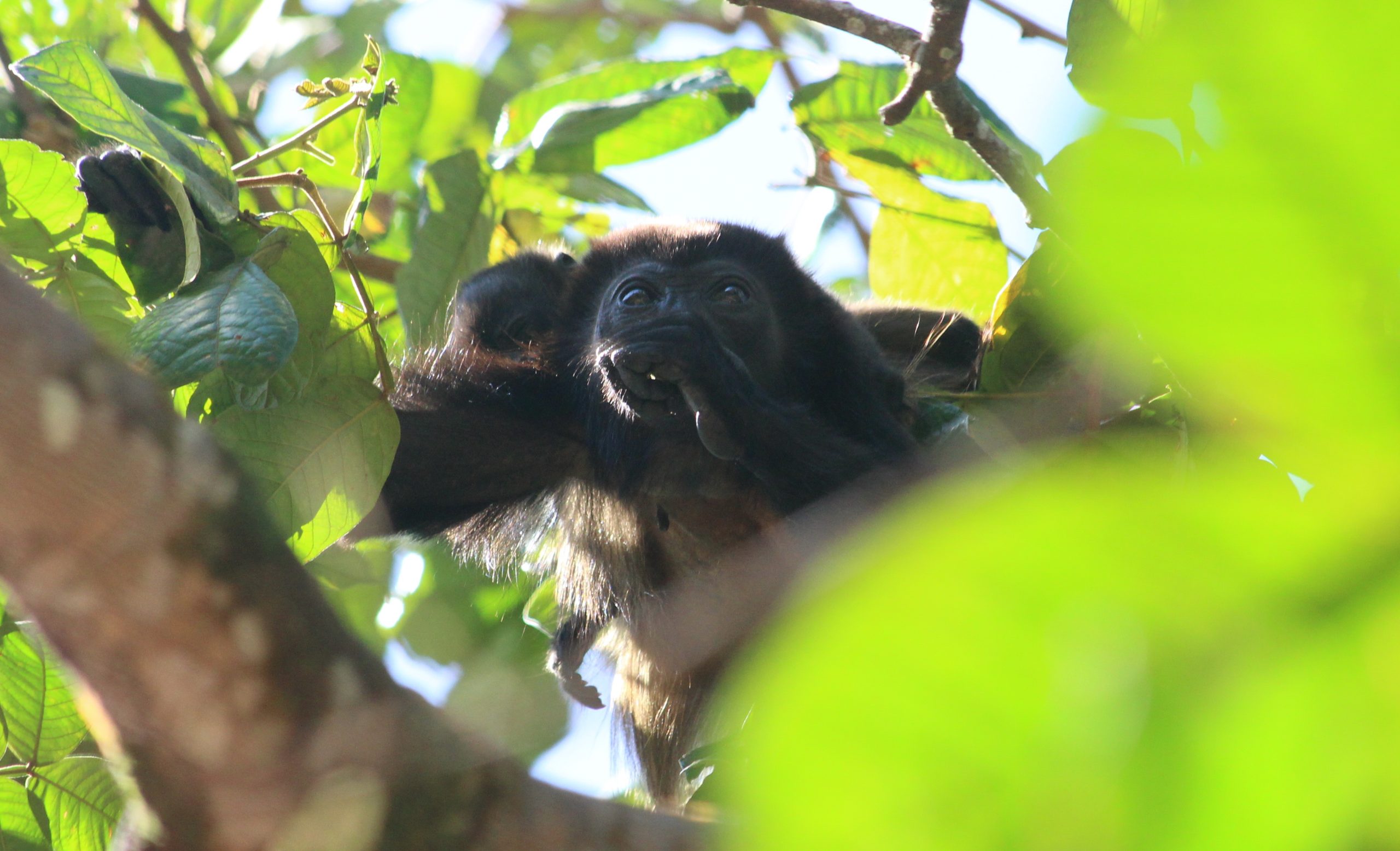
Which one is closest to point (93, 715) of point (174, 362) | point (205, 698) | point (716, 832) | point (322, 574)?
point (205, 698)

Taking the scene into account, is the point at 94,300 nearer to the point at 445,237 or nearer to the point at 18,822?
the point at 18,822

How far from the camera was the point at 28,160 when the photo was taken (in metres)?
1.62

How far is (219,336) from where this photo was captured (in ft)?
4.55

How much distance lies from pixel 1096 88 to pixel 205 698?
27.2 inches

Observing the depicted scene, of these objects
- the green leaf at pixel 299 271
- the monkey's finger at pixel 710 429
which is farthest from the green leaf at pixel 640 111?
the green leaf at pixel 299 271

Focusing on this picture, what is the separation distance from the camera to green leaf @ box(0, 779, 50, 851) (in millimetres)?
1533

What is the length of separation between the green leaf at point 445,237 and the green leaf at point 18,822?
1105 mm

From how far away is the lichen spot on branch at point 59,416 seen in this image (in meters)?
0.72

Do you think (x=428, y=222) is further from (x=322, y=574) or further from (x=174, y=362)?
(x=174, y=362)

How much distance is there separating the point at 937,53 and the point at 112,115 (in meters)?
1.23

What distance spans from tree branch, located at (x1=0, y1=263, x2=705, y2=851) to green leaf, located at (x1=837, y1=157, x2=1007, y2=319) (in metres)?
1.91

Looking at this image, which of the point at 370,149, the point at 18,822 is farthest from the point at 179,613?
the point at 370,149

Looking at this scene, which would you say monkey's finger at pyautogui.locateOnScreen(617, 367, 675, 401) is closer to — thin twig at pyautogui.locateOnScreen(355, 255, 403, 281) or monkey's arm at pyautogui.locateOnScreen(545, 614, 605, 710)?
monkey's arm at pyautogui.locateOnScreen(545, 614, 605, 710)

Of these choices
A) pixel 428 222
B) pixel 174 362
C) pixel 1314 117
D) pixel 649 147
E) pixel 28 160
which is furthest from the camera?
pixel 649 147
